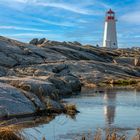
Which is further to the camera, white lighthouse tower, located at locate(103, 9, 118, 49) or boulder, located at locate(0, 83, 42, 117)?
white lighthouse tower, located at locate(103, 9, 118, 49)

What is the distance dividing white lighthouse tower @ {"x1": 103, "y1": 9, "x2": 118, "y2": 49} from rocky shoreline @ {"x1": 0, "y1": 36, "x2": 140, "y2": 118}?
29.9 meters

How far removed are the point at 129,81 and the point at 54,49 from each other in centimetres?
2306

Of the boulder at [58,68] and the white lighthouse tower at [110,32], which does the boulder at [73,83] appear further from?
the white lighthouse tower at [110,32]

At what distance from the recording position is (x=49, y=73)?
62219mm

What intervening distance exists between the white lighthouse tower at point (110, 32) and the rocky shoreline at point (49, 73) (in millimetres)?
29875

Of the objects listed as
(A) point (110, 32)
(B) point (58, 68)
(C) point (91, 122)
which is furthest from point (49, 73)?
(A) point (110, 32)

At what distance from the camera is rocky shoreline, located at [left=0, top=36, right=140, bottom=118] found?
96.4 feet

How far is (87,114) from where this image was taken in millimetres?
30906

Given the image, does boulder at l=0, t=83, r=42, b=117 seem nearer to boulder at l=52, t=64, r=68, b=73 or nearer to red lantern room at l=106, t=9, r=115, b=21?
boulder at l=52, t=64, r=68, b=73

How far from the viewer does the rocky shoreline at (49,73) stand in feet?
96.4

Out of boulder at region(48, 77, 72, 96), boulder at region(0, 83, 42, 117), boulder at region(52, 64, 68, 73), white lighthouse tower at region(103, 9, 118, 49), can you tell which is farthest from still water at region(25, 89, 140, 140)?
white lighthouse tower at region(103, 9, 118, 49)

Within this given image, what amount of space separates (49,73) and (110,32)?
71.1 metres

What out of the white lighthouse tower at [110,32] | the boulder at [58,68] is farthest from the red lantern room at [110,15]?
the boulder at [58,68]

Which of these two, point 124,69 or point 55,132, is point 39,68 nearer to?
point 124,69
